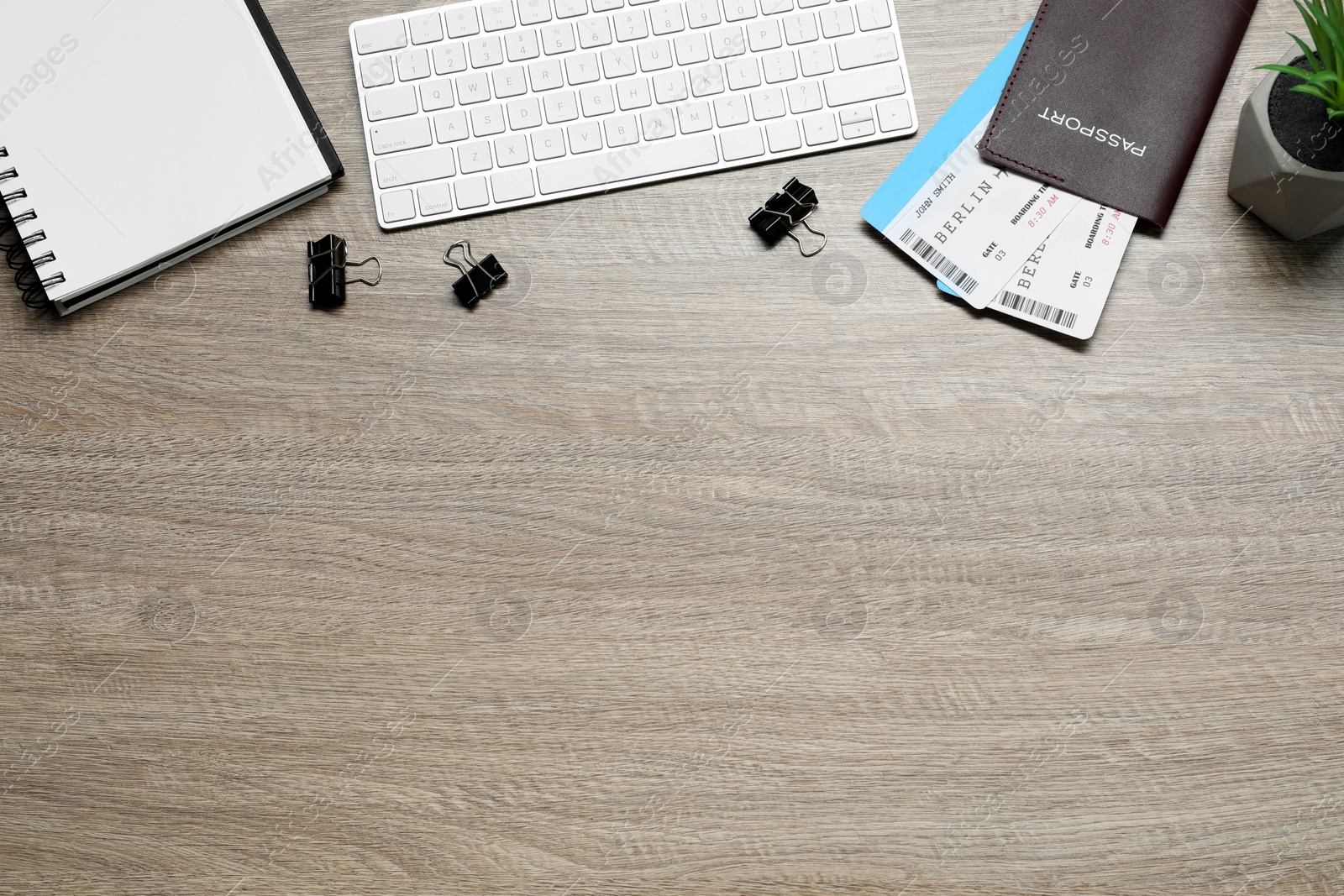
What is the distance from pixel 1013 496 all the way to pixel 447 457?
2.08ft

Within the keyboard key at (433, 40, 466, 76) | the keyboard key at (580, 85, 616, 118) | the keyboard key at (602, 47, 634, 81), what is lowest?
the keyboard key at (580, 85, 616, 118)

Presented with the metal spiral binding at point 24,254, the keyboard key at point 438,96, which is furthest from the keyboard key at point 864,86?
the metal spiral binding at point 24,254

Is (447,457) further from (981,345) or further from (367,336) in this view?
(981,345)

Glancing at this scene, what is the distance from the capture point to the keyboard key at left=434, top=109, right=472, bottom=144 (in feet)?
3.14

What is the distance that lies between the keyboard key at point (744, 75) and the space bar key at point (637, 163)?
2.7 inches

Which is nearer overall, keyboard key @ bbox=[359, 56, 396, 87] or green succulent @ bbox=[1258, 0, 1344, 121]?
green succulent @ bbox=[1258, 0, 1344, 121]

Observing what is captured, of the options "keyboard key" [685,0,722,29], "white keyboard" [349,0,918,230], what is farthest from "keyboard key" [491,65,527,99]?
"keyboard key" [685,0,722,29]

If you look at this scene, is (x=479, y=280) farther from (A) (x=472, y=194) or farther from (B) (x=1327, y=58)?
(B) (x=1327, y=58)

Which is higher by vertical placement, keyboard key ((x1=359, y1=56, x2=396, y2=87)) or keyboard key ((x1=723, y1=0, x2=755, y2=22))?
keyboard key ((x1=359, y1=56, x2=396, y2=87))

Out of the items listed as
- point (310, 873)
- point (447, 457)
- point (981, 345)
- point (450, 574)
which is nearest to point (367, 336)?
point (447, 457)

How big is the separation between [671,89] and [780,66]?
13cm

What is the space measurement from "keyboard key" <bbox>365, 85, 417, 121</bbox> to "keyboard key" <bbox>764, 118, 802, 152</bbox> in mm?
413

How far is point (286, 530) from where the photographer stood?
927mm

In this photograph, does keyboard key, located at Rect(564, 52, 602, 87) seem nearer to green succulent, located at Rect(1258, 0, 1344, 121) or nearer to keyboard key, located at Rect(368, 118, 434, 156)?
keyboard key, located at Rect(368, 118, 434, 156)
